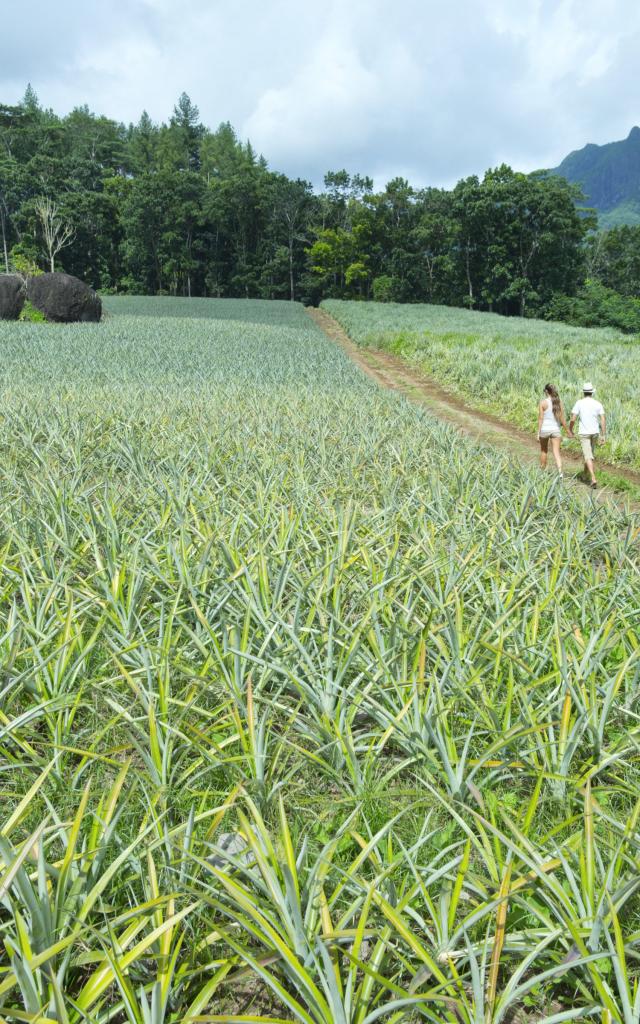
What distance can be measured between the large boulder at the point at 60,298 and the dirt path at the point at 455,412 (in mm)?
13372

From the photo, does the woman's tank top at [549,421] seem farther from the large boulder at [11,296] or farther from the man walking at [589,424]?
the large boulder at [11,296]

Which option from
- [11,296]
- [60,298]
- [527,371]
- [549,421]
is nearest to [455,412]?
[527,371]

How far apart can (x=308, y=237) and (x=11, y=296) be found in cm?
4623

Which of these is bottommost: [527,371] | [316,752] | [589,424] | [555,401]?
[316,752]

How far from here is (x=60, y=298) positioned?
2919 centimetres

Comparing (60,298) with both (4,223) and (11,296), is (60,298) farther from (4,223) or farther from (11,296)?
(4,223)

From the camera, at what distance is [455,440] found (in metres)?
7.64

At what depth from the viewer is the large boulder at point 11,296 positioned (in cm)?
2820

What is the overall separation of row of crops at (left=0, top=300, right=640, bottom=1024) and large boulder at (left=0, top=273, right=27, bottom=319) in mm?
26271

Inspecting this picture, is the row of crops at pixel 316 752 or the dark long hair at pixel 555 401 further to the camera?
the dark long hair at pixel 555 401

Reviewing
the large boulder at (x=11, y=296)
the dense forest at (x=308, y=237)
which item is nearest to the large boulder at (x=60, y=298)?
the large boulder at (x=11, y=296)

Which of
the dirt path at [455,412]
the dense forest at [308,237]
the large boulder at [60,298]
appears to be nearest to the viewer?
the dirt path at [455,412]

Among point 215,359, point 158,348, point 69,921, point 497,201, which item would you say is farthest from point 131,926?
point 497,201

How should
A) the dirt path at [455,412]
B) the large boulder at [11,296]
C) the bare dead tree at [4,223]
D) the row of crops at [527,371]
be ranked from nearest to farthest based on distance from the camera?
the dirt path at [455,412] → the row of crops at [527,371] → the large boulder at [11,296] → the bare dead tree at [4,223]
